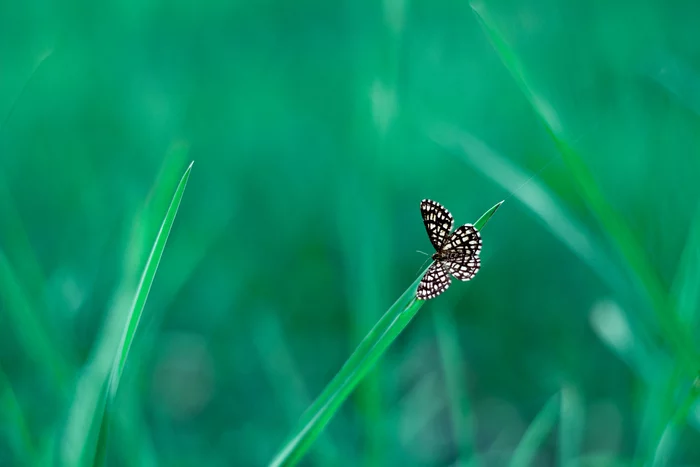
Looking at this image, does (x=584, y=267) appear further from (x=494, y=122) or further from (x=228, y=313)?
(x=228, y=313)

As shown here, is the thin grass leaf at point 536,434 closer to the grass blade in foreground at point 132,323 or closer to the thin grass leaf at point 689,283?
the thin grass leaf at point 689,283

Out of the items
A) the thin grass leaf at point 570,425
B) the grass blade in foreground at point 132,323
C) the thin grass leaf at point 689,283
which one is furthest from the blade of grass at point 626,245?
the grass blade in foreground at point 132,323

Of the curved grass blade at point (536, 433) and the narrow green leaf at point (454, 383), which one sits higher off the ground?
the narrow green leaf at point (454, 383)

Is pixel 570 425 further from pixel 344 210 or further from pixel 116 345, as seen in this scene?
pixel 116 345

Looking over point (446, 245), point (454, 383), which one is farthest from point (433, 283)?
point (454, 383)

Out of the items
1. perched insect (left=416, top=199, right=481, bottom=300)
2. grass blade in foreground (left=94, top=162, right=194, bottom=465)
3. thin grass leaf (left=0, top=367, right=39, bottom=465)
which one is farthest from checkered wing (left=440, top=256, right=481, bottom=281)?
thin grass leaf (left=0, top=367, right=39, bottom=465)

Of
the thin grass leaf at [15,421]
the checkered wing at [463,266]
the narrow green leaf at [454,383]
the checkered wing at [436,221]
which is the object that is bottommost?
the narrow green leaf at [454,383]

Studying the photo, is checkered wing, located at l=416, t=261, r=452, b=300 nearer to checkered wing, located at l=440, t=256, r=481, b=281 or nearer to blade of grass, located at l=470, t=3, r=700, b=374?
checkered wing, located at l=440, t=256, r=481, b=281

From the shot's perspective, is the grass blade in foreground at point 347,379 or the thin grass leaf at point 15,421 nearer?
the grass blade in foreground at point 347,379
